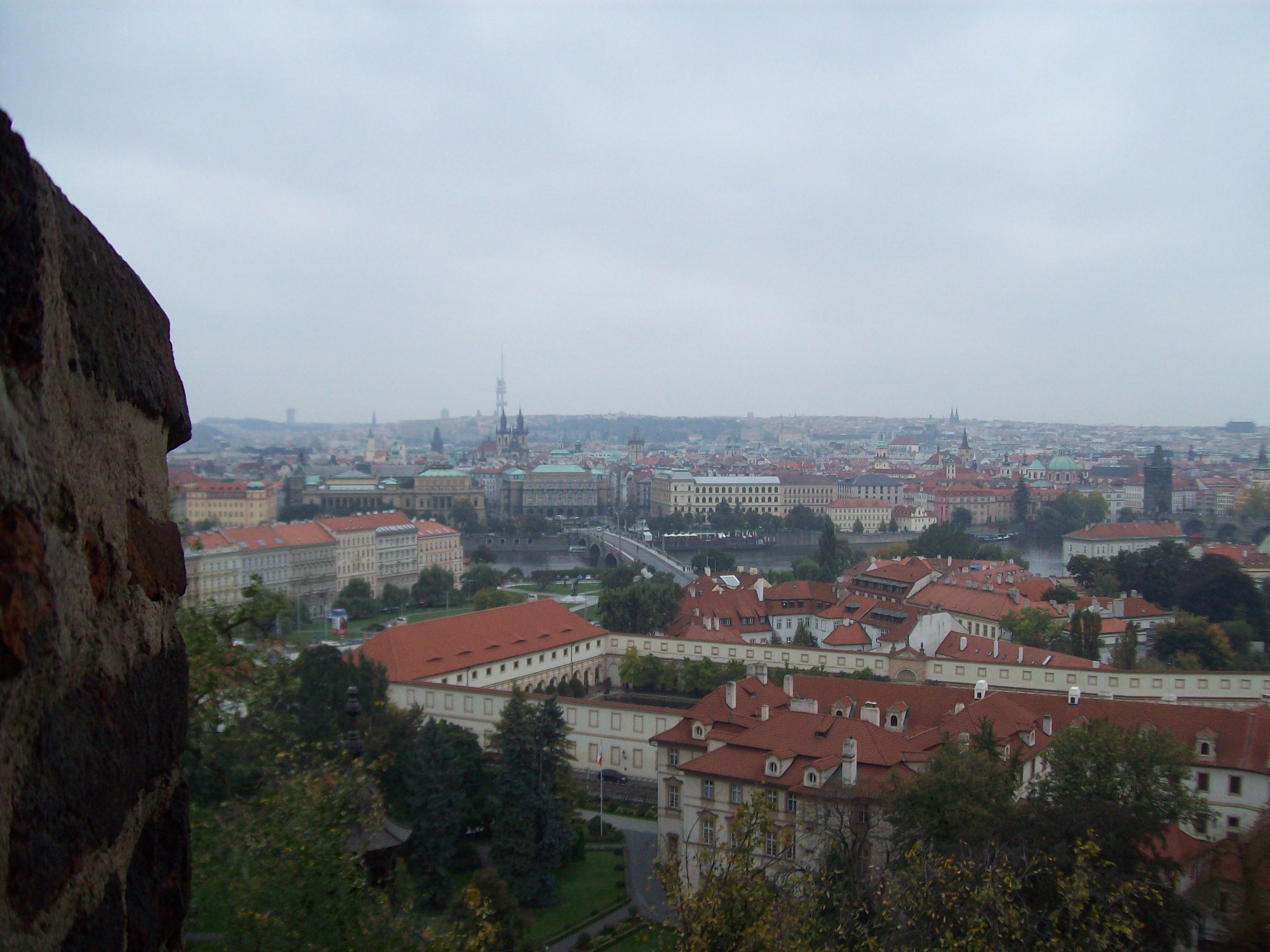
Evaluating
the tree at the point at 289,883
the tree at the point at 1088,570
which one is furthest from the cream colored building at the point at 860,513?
the tree at the point at 289,883

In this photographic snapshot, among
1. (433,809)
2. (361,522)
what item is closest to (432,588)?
(361,522)

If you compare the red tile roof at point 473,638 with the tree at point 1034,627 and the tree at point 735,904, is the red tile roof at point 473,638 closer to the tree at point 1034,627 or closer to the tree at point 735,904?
the tree at point 1034,627

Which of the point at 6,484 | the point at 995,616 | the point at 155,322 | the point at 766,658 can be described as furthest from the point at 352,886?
the point at 995,616

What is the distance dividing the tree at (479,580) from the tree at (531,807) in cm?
2064

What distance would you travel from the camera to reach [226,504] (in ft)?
159

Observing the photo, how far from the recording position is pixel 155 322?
47.5 inches

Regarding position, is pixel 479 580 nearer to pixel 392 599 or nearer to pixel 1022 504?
pixel 392 599

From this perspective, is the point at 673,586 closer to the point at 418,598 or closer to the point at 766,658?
the point at 766,658

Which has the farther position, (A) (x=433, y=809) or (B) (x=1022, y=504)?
(B) (x=1022, y=504)

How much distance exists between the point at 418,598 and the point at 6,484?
31899 millimetres

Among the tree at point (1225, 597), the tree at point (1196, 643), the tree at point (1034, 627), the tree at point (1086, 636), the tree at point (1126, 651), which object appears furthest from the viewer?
the tree at point (1225, 597)

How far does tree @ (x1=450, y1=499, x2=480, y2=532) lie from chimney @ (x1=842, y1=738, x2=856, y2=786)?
4286 cm

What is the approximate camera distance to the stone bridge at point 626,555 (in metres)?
37.3

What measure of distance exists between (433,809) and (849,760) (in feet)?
14.9
